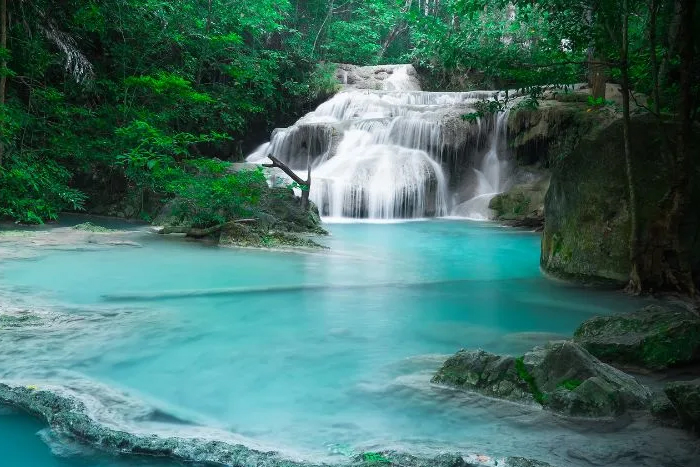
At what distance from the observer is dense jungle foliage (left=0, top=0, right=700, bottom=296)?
6.11 m

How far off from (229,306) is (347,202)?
10263mm

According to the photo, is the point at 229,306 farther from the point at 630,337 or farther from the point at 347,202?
the point at 347,202

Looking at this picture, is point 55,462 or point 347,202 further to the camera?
point 347,202

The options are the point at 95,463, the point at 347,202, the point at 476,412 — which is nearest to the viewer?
the point at 95,463

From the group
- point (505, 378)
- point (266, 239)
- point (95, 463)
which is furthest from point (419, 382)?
point (266, 239)

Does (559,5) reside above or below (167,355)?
above

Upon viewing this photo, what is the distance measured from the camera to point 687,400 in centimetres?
267

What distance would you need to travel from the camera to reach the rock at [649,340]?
12.1 ft

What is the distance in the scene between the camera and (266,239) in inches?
366

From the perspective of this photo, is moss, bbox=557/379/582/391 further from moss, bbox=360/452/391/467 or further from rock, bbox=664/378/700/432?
moss, bbox=360/452/391/467

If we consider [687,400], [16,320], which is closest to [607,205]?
[687,400]

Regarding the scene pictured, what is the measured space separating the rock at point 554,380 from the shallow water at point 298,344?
4.2 inches

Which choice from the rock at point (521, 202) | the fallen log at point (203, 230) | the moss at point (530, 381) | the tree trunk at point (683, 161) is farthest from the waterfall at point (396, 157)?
the moss at point (530, 381)

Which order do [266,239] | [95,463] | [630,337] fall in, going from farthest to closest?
1. [266,239]
2. [630,337]
3. [95,463]
